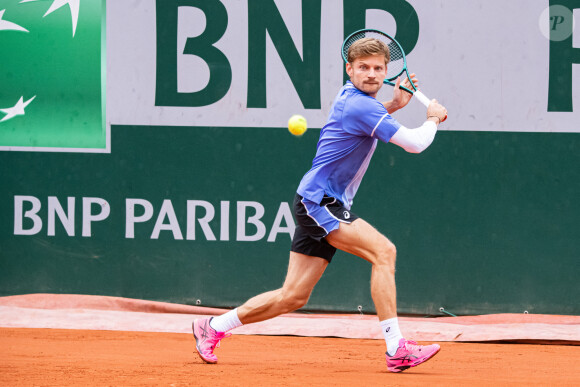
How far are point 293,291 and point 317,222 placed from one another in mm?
351

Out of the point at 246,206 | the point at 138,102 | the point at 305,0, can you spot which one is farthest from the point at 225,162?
the point at 305,0

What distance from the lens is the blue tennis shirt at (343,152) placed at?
4.02 m

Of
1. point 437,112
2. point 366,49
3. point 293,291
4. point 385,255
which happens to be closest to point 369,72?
point 366,49

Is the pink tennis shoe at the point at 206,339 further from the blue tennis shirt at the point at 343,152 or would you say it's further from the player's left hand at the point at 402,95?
the player's left hand at the point at 402,95

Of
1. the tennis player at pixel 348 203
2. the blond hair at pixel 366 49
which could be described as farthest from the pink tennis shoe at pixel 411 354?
the blond hair at pixel 366 49

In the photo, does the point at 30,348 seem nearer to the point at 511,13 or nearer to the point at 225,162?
the point at 225,162

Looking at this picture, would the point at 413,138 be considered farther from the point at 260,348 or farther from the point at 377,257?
the point at 260,348

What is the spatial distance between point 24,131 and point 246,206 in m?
1.69

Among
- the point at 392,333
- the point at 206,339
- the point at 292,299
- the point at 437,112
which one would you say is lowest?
the point at 206,339

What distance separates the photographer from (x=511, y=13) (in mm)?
6008

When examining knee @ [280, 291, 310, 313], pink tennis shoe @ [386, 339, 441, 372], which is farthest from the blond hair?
pink tennis shoe @ [386, 339, 441, 372]

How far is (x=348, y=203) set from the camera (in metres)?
4.16

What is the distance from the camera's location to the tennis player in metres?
3.96

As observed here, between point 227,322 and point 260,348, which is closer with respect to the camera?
point 227,322
